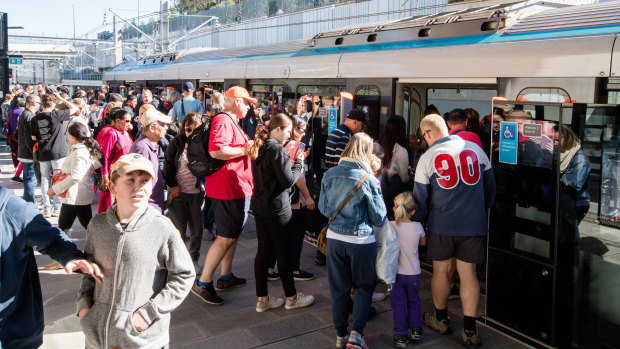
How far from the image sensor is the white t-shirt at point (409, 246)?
13.8 ft

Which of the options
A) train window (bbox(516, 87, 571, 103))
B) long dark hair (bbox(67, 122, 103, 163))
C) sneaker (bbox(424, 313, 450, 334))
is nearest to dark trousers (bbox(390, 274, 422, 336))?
sneaker (bbox(424, 313, 450, 334))

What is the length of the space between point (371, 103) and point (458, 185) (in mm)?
2474

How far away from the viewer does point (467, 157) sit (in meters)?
4.09

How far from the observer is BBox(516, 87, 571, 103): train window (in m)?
4.36

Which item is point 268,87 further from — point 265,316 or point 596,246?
point 596,246

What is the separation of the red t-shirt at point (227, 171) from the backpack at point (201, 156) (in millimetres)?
61

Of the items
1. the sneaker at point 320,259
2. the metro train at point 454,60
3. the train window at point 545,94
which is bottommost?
the sneaker at point 320,259

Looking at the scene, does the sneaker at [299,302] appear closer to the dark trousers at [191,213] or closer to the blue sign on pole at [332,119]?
the dark trousers at [191,213]

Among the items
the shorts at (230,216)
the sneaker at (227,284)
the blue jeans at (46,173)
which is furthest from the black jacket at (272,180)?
the blue jeans at (46,173)

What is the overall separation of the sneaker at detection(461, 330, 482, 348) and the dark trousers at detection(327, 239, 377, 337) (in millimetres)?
798

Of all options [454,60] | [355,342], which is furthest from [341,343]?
[454,60]

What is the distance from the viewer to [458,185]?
13.5 feet

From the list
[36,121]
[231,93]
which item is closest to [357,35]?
[231,93]

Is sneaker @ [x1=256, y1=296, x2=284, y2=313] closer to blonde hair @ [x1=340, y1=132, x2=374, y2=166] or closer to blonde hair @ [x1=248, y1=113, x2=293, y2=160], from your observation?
blonde hair @ [x1=248, y1=113, x2=293, y2=160]
